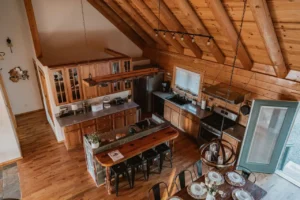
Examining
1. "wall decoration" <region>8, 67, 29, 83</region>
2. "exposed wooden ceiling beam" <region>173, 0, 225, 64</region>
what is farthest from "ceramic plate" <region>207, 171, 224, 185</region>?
"wall decoration" <region>8, 67, 29, 83</region>

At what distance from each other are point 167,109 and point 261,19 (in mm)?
4472

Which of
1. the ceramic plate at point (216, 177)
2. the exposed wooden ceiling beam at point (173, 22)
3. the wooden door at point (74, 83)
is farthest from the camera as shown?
the wooden door at point (74, 83)

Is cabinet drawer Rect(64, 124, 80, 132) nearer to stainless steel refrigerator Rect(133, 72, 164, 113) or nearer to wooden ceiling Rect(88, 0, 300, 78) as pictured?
stainless steel refrigerator Rect(133, 72, 164, 113)

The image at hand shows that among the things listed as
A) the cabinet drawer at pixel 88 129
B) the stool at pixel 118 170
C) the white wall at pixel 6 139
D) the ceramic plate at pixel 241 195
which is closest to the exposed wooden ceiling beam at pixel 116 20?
the cabinet drawer at pixel 88 129

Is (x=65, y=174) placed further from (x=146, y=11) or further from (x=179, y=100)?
(x=146, y=11)

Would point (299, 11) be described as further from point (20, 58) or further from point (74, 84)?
point (20, 58)

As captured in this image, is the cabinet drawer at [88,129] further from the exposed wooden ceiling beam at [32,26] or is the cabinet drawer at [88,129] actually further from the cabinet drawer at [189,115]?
the cabinet drawer at [189,115]

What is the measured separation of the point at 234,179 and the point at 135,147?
210 cm

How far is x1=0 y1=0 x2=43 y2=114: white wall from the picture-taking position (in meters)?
6.17

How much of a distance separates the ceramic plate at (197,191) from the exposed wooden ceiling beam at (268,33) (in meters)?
2.77

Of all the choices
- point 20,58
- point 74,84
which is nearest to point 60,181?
point 74,84

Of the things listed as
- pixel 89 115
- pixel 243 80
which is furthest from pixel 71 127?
pixel 243 80

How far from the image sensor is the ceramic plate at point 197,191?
3359 mm

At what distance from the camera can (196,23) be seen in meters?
4.30
